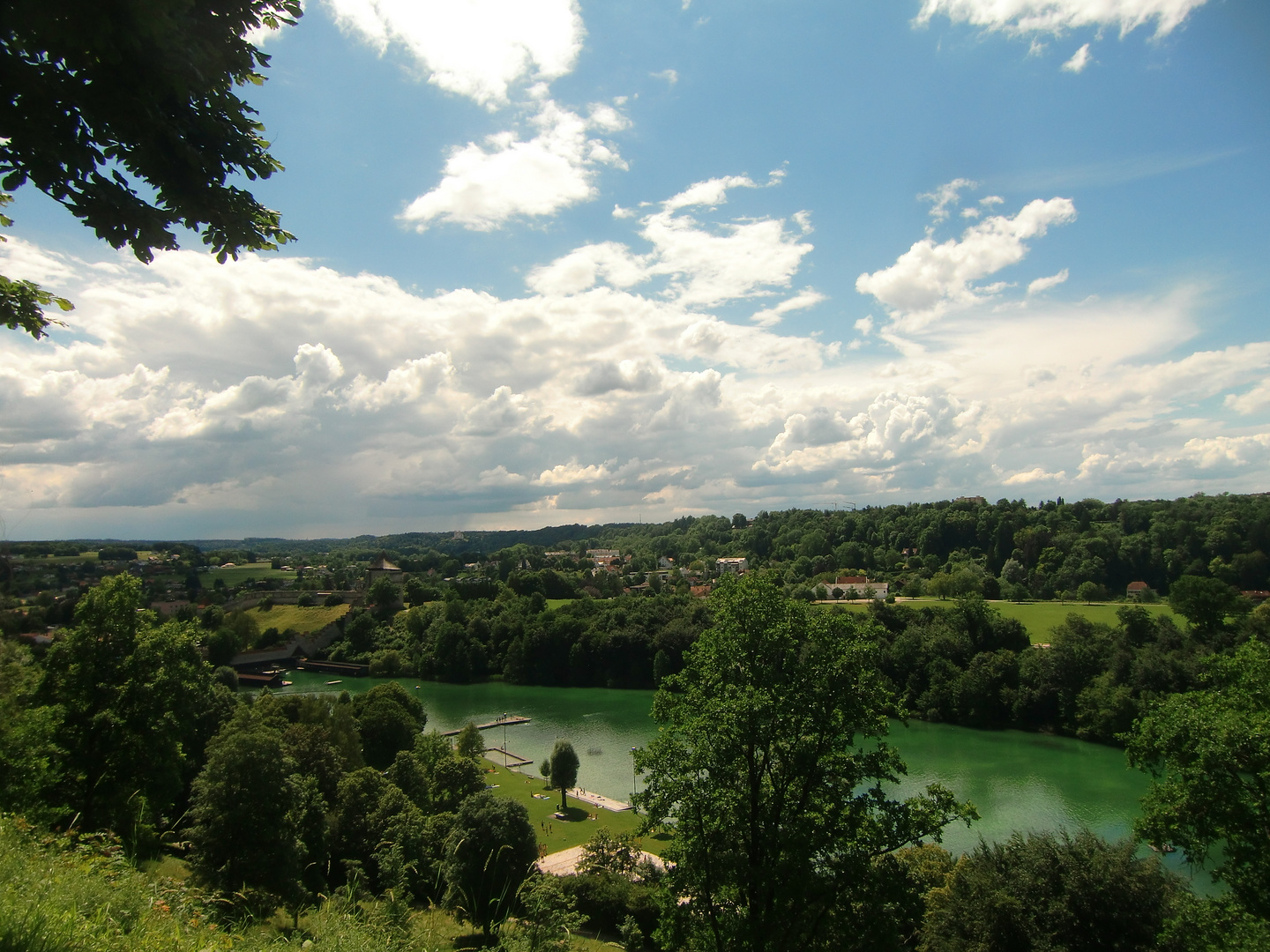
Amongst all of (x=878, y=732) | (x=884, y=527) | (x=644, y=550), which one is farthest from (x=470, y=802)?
(x=644, y=550)

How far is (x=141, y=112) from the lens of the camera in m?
3.52

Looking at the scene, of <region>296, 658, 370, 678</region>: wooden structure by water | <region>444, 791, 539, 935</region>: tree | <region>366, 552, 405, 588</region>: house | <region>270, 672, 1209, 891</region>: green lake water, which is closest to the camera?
<region>444, 791, 539, 935</region>: tree

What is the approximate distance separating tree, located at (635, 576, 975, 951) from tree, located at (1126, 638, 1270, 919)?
3377mm

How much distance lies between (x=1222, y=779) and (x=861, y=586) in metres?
68.3

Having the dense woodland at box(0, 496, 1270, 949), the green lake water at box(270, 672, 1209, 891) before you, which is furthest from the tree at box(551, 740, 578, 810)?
the dense woodland at box(0, 496, 1270, 949)

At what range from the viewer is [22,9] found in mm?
2975

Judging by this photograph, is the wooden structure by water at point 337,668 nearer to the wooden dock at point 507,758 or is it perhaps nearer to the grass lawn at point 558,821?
the wooden dock at point 507,758

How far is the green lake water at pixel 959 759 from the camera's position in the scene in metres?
23.1

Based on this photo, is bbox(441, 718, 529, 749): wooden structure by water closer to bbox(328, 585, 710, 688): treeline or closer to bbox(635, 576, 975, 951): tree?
bbox(328, 585, 710, 688): treeline

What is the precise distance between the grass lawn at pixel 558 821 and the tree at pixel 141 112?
20237mm

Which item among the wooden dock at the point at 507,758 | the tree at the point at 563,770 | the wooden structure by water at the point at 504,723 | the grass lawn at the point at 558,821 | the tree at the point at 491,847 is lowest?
the wooden structure by water at the point at 504,723

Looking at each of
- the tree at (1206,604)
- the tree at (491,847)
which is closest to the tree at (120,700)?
the tree at (491,847)

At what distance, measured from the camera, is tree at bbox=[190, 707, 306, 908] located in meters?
11.8

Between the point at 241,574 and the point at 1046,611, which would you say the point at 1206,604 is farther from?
the point at 241,574
